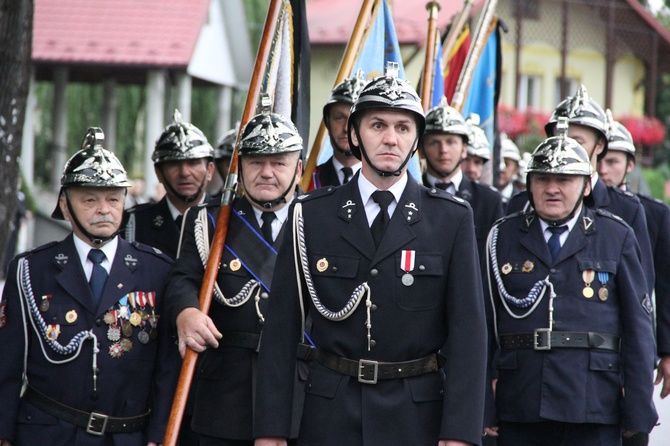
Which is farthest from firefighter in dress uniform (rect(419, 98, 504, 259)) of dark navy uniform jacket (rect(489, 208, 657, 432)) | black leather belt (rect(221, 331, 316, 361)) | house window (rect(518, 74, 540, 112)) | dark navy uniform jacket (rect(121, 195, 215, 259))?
house window (rect(518, 74, 540, 112))

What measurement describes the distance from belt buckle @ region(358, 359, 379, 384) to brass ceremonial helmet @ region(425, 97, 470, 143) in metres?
4.48

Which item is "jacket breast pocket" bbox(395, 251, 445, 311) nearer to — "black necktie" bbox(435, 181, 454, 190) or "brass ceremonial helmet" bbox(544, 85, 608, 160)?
"brass ceremonial helmet" bbox(544, 85, 608, 160)

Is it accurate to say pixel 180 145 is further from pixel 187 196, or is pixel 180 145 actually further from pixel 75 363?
pixel 75 363

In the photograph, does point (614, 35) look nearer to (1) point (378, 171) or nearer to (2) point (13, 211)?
(2) point (13, 211)

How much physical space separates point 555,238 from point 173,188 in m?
2.81

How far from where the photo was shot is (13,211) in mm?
9461

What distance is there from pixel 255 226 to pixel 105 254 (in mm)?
808

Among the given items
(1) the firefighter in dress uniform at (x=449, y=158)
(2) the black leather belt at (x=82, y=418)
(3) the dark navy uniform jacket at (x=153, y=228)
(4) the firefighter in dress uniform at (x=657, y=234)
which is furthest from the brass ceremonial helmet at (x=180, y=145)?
(4) the firefighter in dress uniform at (x=657, y=234)

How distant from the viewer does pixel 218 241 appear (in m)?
6.49

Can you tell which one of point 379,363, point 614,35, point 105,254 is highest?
point 614,35

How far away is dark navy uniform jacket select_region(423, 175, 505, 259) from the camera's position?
353 inches

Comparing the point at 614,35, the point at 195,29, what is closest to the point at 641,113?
the point at 614,35

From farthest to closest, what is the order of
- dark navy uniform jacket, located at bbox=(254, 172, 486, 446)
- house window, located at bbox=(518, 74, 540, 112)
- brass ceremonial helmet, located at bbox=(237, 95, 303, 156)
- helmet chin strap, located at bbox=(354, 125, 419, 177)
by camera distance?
house window, located at bbox=(518, 74, 540, 112)
brass ceremonial helmet, located at bbox=(237, 95, 303, 156)
helmet chin strap, located at bbox=(354, 125, 419, 177)
dark navy uniform jacket, located at bbox=(254, 172, 486, 446)

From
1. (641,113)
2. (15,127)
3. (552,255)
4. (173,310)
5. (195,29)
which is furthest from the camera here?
(641,113)
